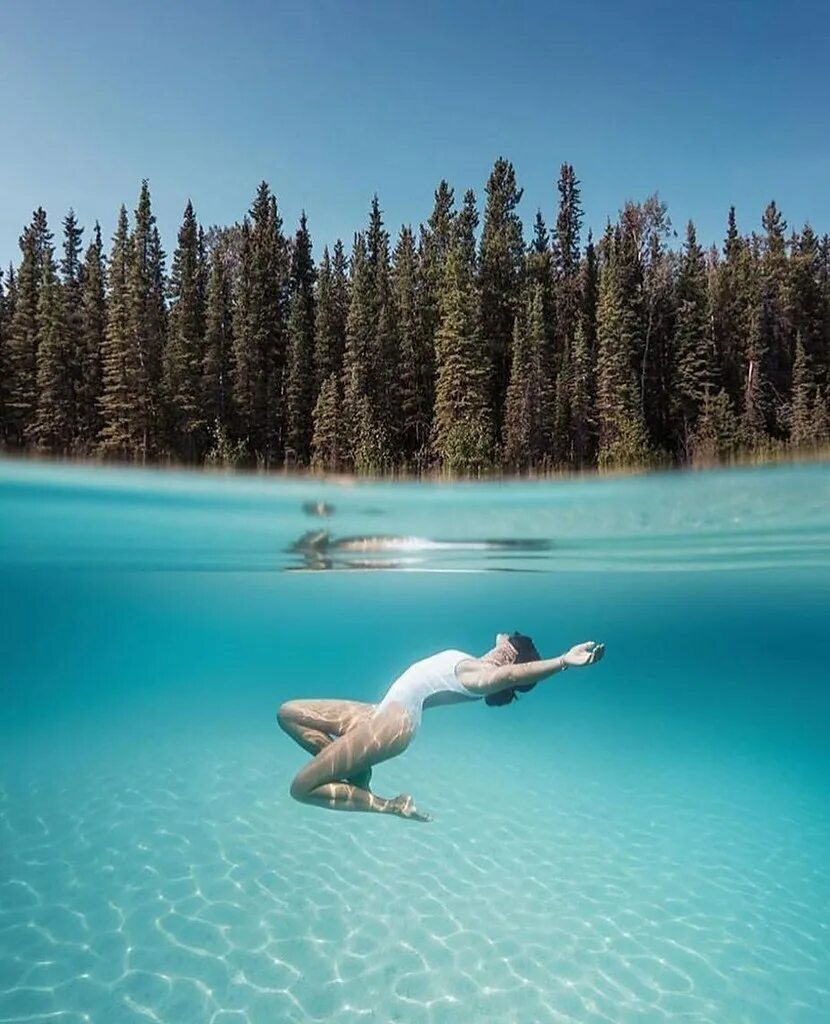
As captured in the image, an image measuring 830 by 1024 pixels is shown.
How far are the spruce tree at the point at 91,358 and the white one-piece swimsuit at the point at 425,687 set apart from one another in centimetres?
6124

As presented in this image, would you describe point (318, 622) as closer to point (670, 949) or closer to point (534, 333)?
point (670, 949)

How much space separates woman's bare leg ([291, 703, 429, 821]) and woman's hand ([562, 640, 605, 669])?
150cm

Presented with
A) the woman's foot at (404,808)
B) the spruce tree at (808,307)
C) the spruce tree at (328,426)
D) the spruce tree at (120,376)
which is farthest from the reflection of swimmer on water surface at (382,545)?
the spruce tree at (808,307)

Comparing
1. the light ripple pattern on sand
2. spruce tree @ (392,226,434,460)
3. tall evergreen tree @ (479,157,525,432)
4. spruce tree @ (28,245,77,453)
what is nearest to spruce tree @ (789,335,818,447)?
tall evergreen tree @ (479,157,525,432)

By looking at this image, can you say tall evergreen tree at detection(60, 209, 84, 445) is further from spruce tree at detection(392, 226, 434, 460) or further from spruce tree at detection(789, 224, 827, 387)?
spruce tree at detection(789, 224, 827, 387)

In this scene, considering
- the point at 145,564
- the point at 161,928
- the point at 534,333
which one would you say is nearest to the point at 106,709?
the point at 145,564

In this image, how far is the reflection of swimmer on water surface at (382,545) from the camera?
1783 cm

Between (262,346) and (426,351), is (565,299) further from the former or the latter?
(262,346)

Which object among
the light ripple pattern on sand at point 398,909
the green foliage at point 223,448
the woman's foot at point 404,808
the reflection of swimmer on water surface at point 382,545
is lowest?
the light ripple pattern on sand at point 398,909

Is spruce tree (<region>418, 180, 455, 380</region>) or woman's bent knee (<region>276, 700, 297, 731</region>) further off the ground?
spruce tree (<region>418, 180, 455, 380</region>)

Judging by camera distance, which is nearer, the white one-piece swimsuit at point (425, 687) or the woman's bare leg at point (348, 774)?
the woman's bare leg at point (348, 774)

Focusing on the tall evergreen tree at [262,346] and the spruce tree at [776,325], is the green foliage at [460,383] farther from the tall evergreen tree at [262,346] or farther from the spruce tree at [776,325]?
the spruce tree at [776,325]

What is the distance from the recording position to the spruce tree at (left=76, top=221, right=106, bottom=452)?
64.0 metres

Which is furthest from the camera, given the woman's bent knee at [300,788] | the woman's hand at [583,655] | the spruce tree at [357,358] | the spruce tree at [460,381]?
the spruce tree at [357,358]
